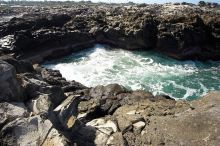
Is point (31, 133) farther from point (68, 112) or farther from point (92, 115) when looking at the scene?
point (92, 115)

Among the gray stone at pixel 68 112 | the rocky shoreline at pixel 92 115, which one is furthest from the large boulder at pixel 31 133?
the gray stone at pixel 68 112

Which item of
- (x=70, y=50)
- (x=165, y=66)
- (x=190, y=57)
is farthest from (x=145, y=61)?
(x=70, y=50)

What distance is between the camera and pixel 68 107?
11727 mm

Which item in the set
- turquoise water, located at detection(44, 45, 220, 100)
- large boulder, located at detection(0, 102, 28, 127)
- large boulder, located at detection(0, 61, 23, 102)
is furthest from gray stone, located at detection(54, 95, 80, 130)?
turquoise water, located at detection(44, 45, 220, 100)

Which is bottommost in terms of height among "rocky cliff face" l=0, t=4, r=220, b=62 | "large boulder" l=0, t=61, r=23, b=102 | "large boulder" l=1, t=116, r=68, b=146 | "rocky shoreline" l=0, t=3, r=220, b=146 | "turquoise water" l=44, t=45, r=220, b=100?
"turquoise water" l=44, t=45, r=220, b=100

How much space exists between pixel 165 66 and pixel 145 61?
269cm

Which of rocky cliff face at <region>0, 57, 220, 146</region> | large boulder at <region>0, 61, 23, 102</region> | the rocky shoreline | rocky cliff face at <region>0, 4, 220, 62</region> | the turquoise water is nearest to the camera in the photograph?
rocky cliff face at <region>0, 57, 220, 146</region>

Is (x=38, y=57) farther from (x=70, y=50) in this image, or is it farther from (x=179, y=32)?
(x=179, y=32)

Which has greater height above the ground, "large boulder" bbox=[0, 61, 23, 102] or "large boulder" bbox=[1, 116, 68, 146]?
"large boulder" bbox=[0, 61, 23, 102]

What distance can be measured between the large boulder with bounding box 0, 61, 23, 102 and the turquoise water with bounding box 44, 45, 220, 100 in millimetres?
17234

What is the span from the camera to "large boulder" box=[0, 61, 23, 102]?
1072cm

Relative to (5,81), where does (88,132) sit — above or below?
below

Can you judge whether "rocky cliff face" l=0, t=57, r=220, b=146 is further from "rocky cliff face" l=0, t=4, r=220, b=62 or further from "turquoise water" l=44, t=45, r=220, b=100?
"rocky cliff face" l=0, t=4, r=220, b=62

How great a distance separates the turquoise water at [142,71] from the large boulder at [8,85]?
1723 centimetres
